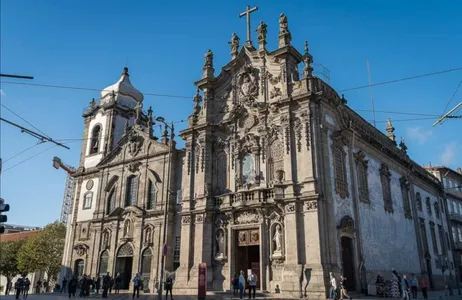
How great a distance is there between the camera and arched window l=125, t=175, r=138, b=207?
35500 mm

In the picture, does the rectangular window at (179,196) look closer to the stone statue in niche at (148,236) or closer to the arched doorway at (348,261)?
the stone statue in niche at (148,236)

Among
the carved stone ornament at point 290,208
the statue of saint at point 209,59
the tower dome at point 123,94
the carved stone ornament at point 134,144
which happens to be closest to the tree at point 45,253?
the tower dome at point 123,94

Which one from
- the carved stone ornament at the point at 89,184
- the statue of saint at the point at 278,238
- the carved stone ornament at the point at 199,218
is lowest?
the statue of saint at the point at 278,238

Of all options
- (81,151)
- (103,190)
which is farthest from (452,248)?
(81,151)

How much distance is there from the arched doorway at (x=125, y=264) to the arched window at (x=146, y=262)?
1674 mm

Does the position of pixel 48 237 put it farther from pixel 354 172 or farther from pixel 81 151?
pixel 354 172

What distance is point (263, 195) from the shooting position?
2486 cm

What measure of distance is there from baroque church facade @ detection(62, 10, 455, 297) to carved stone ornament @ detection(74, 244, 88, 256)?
102mm

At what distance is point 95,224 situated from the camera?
120ft

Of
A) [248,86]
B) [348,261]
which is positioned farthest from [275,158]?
[348,261]

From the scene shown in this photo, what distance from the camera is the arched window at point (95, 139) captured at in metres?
42.6

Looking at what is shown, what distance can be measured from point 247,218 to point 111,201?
17.0 meters

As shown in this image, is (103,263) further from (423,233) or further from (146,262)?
(423,233)

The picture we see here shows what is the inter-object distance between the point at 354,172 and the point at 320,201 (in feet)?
18.1
